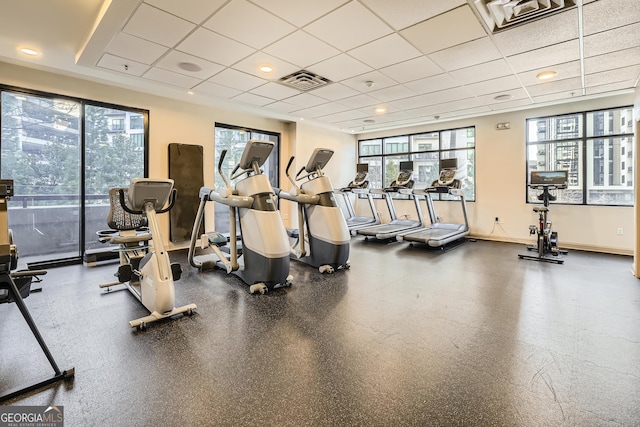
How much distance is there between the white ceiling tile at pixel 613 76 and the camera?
14.7 ft

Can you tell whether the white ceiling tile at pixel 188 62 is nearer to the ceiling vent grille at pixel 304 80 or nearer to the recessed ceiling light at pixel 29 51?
the ceiling vent grille at pixel 304 80

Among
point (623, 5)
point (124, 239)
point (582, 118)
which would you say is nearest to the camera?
point (623, 5)

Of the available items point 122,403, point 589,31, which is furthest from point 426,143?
point 122,403

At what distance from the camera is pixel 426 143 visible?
8570mm

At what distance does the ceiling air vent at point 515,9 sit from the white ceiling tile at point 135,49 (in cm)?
352

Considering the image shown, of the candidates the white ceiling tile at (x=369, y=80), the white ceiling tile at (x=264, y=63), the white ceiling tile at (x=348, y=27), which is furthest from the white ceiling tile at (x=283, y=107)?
the white ceiling tile at (x=348, y=27)

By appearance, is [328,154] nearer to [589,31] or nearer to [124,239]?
[124,239]

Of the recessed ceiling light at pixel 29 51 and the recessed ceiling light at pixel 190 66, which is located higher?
the recessed ceiling light at pixel 29 51

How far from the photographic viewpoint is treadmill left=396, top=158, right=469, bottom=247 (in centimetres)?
646

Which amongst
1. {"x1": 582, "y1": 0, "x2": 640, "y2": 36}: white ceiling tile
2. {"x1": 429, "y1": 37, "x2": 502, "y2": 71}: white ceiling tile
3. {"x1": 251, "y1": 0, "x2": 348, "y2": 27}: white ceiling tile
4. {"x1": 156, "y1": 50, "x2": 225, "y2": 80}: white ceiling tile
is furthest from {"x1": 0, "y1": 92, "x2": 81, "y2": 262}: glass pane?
{"x1": 582, "y1": 0, "x2": 640, "y2": 36}: white ceiling tile

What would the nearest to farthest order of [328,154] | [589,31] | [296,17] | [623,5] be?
[623,5] < [296,17] < [589,31] < [328,154]

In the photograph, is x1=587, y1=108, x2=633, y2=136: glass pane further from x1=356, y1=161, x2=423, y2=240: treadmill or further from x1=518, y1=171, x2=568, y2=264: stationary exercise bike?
x1=356, y1=161, x2=423, y2=240: treadmill

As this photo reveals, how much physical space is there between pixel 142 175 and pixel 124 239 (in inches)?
103

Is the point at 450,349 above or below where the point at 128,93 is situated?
below
